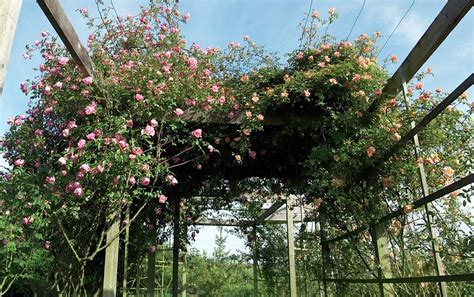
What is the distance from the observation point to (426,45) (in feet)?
7.33

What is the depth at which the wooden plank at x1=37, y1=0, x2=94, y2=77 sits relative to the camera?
198 cm

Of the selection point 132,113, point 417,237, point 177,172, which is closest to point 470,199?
point 417,237

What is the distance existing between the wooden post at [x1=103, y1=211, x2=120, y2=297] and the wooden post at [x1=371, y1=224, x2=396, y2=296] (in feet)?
6.32

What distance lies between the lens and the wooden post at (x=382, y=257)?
2840mm

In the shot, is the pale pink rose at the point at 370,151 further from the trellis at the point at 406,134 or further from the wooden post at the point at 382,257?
the wooden post at the point at 382,257

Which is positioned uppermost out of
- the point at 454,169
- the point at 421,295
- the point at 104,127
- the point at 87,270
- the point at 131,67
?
the point at 131,67

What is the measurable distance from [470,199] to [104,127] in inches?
91.9

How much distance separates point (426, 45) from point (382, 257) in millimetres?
1524

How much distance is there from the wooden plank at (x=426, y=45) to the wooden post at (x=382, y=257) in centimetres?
84

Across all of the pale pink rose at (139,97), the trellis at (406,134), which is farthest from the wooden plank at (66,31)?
the pale pink rose at (139,97)

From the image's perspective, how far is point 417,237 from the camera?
7.96ft

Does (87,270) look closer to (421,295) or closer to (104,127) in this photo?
(104,127)

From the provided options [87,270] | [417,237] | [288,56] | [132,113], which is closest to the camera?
[417,237]

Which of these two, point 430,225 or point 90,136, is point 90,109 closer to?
point 90,136
